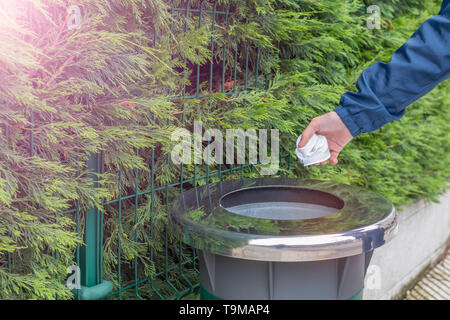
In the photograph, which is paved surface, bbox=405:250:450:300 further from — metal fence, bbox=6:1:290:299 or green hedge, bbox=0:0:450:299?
metal fence, bbox=6:1:290:299

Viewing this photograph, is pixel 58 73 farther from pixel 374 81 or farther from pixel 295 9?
pixel 295 9

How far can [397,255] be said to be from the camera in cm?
468

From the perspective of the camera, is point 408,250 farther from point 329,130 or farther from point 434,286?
point 329,130

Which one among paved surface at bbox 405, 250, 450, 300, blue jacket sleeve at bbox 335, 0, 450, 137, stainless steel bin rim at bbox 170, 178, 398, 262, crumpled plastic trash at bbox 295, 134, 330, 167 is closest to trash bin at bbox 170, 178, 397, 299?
stainless steel bin rim at bbox 170, 178, 398, 262

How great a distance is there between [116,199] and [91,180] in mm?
257

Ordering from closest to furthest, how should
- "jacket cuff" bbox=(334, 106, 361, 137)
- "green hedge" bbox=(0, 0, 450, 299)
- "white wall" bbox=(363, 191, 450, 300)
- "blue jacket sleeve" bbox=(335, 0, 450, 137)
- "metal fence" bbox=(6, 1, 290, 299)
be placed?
"green hedge" bbox=(0, 0, 450, 299) < "blue jacket sleeve" bbox=(335, 0, 450, 137) < "jacket cuff" bbox=(334, 106, 361, 137) < "metal fence" bbox=(6, 1, 290, 299) < "white wall" bbox=(363, 191, 450, 300)

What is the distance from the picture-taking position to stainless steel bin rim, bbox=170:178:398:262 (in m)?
1.54

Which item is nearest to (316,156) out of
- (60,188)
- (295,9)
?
(60,188)

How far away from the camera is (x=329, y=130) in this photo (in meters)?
2.08

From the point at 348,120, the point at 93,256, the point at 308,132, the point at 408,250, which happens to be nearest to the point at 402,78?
the point at 348,120

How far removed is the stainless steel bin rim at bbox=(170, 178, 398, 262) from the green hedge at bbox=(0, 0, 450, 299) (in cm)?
46

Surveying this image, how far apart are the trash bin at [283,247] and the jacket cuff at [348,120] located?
0.30 meters

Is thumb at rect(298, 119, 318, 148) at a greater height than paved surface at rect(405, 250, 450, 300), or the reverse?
thumb at rect(298, 119, 318, 148)

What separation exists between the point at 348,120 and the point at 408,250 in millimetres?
3415
